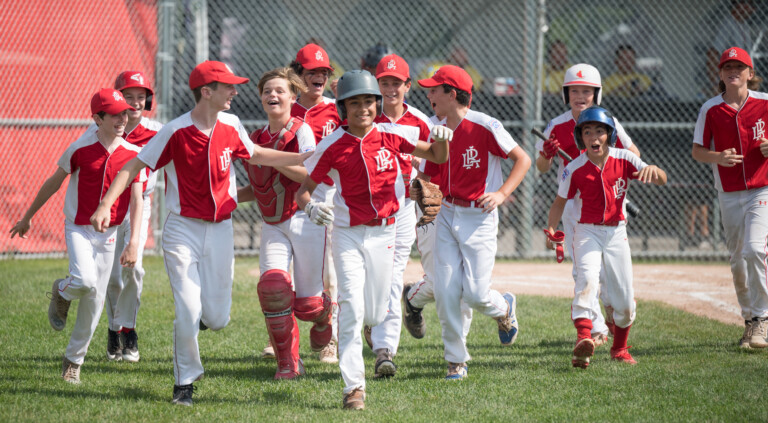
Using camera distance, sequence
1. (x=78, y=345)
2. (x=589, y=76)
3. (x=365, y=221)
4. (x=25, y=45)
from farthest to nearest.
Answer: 1. (x=25, y=45)
2. (x=589, y=76)
3. (x=78, y=345)
4. (x=365, y=221)

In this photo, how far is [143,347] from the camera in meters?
6.26

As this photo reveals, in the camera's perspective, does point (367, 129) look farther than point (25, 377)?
No

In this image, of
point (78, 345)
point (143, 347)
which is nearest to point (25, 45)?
point (143, 347)

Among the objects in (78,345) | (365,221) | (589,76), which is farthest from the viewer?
(589,76)

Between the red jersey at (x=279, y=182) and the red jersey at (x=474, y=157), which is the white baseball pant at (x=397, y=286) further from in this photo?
Answer: the red jersey at (x=279, y=182)

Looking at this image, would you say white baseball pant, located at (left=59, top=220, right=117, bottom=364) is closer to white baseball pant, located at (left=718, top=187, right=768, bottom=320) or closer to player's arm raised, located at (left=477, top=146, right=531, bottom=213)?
player's arm raised, located at (left=477, top=146, right=531, bottom=213)

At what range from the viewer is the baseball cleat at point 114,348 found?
19.3ft

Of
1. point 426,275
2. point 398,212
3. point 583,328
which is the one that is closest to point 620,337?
point 583,328

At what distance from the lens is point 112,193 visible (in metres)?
4.48

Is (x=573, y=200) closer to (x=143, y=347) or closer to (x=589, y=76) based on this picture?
(x=589, y=76)

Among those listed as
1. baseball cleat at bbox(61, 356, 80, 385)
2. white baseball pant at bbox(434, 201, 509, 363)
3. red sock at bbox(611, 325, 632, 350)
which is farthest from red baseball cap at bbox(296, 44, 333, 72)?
red sock at bbox(611, 325, 632, 350)

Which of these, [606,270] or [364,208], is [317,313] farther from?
[606,270]

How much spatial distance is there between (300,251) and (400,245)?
2.39 ft

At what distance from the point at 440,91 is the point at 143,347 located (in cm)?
309
